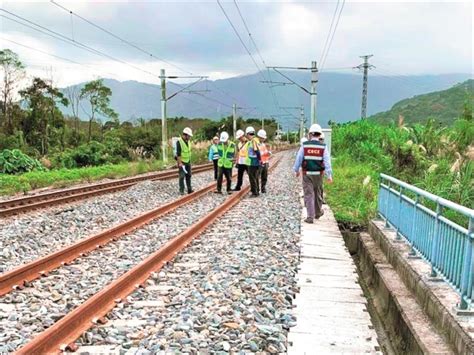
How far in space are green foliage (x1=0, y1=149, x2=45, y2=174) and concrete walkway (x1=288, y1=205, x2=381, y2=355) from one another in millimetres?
16986

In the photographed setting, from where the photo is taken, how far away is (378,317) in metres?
6.26

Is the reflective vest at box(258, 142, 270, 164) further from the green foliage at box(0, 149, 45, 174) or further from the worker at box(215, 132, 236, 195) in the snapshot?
the green foliage at box(0, 149, 45, 174)

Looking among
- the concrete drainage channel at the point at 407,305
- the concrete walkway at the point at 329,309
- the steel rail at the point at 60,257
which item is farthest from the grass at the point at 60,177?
the concrete drainage channel at the point at 407,305

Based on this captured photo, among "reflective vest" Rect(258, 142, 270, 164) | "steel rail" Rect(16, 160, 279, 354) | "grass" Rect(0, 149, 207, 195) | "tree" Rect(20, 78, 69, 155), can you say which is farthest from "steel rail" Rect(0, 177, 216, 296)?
"tree" Rect(20, 78, 69, 155)

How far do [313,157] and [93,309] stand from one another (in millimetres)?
5621

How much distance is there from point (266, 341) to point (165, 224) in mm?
5899

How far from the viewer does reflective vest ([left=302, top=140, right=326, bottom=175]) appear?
915cm

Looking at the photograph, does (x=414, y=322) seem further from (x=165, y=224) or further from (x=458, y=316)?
(x=165, y=224)

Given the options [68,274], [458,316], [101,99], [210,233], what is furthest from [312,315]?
[101,99]

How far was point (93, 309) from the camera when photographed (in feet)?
15.1

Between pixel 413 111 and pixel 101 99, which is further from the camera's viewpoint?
pixel 413 111

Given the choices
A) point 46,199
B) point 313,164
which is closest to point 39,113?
point 46,199

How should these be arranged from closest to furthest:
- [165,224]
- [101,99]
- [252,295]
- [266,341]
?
[266,341]
[252,295]
[165,224]
[101,99]

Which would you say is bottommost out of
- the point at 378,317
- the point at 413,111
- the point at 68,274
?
the point at 378,317
